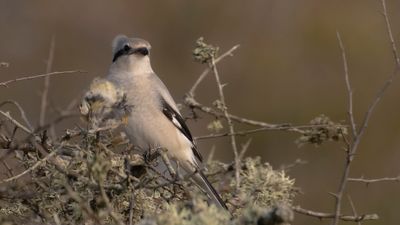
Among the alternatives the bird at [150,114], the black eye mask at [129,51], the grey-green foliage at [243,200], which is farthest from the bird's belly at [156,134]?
the grey-green foliage at [243,200]

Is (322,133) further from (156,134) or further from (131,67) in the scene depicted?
(131,67)

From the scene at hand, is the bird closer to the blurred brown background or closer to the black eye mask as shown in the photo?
the black eye mask

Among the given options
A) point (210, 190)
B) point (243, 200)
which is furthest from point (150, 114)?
point (243, 200)

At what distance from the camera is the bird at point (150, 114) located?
4.26m

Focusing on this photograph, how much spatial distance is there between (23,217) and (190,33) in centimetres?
718

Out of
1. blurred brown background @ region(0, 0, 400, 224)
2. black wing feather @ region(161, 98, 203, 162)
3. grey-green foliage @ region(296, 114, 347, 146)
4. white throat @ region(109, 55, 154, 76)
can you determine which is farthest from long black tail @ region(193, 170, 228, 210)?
blurred brown background @ region(0, 0, 400, 224)

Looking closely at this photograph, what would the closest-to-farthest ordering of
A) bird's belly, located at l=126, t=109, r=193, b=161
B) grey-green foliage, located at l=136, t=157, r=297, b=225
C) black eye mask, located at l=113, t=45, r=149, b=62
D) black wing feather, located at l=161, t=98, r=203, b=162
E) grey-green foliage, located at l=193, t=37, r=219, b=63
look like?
grey-green foliage, located at l=136, t=157, r=297, b=225
grey-green foliage, located at l=193, t=37, r=219, b=63
bird's belly, located at l=126, t=109, r=193, b=161
black wing feather, located at l=161, t=98, r=203, b=162
black eye mask, located at l=113, t=45, r=149, b=62

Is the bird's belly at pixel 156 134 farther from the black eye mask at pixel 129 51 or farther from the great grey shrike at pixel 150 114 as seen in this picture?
the black eye mask at pixel 129 51

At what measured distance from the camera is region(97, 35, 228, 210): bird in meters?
4.26

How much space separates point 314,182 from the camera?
7.47 m

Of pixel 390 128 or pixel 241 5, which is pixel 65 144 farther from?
pixel 241 5

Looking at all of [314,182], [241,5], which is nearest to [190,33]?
[241,5]

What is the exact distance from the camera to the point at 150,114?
4320mm

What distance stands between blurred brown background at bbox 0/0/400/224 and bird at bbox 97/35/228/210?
2.66 metres
